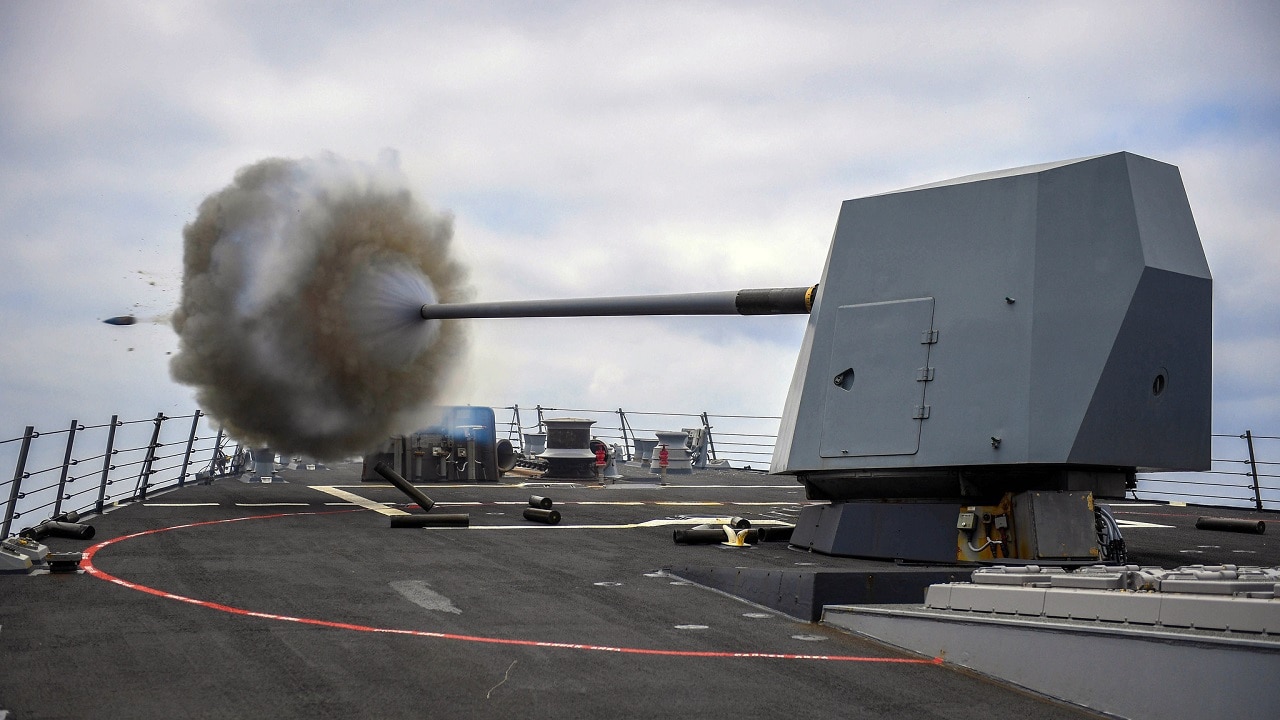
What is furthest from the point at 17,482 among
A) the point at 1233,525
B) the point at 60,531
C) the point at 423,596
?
the point at 1233,525

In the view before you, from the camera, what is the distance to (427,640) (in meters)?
5.74

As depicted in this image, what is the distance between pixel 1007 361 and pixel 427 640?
4.56 metres

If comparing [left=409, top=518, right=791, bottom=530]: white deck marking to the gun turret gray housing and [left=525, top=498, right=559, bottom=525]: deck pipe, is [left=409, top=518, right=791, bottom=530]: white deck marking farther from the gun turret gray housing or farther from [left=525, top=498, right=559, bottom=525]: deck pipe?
the gun turret gray housing

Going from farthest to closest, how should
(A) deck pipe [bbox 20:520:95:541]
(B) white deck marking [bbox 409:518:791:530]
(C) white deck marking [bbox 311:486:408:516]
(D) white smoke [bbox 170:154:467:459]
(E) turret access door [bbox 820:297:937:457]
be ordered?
(D) white smoke [bbox 170:154:467:459]
(C) white deck marking [bbox 311:486:408:516]
(B) white deck marking [bbox 409:518:791:530]
(A) deck pipe [bbox 20:520:95:541]
(E) turret access door [bbox 820:297:937:457]

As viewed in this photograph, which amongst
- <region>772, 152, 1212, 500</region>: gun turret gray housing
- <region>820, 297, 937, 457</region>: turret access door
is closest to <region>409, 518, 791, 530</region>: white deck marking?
<region>820, 297, 937, 457</region>: turret access door

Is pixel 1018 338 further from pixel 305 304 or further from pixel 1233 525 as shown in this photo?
pixel 305 304

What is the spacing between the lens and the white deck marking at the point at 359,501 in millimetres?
13601

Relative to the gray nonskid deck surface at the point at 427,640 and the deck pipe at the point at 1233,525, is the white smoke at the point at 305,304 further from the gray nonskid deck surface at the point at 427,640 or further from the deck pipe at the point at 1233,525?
the deck pipe at the point at 1233,525

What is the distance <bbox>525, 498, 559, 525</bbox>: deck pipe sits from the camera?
39.4 ft

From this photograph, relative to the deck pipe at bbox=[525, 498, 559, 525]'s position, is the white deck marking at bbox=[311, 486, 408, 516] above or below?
below

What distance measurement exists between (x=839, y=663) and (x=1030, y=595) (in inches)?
38.0

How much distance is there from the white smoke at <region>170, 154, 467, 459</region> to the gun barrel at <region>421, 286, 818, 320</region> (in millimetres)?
916

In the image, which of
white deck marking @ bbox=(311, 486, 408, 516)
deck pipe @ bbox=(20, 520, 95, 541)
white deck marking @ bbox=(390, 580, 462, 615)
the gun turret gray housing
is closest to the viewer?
white deck marking @ bbox=(390, 580, 462, 615)

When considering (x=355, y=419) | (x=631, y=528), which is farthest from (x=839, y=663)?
(x=355, y=419)
